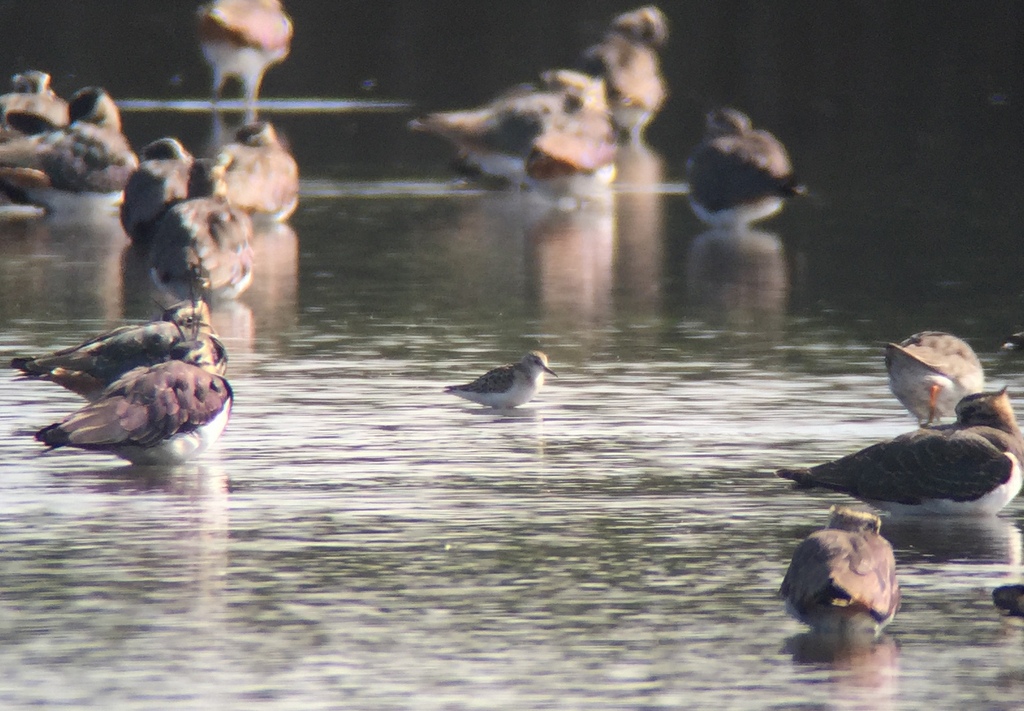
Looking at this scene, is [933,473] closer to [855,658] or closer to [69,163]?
[855,658]

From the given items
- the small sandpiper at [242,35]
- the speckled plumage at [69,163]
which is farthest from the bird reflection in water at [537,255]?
Answer: the small sandpiper at [242,35]

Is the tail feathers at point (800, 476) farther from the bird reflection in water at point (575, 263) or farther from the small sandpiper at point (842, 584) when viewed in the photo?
the bird reflection in water at point (575, 263)

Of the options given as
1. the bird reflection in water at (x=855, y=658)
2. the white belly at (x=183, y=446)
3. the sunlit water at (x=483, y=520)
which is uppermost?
the white belly at (x=183, y=446)

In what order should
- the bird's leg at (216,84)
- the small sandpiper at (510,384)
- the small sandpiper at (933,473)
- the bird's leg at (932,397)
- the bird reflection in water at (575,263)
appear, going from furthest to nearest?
1. the bird's leg at (216,84)
2. the bird reflection in water at (575,263)
3. the small sandpiper at (510,384)
4. the bird's leg at (932,397)
5. the small sandpiper at (933,473)

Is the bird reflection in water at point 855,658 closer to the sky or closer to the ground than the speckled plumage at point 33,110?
closer to the ground

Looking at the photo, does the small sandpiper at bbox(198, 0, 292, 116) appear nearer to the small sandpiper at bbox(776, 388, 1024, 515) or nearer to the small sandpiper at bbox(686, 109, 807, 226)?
the small sandpiper at bbox(686, 109, 807, 226)

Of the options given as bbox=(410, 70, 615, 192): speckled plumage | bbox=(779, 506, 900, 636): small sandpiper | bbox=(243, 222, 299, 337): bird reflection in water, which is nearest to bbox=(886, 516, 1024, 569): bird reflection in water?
bbox=(779, 506, 900, 636): small sandpiper

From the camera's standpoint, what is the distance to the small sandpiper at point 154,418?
9648 mm

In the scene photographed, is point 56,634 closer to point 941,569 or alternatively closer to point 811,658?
point 811,658

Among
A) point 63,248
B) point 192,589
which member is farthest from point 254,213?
point 192,589

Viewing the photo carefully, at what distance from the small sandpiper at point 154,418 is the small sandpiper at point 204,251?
218 inches

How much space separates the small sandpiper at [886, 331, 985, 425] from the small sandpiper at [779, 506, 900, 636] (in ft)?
12.4

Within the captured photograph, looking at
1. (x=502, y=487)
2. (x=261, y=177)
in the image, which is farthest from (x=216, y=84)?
(x=502, y=487)

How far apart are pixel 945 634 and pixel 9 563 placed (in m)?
3.48
